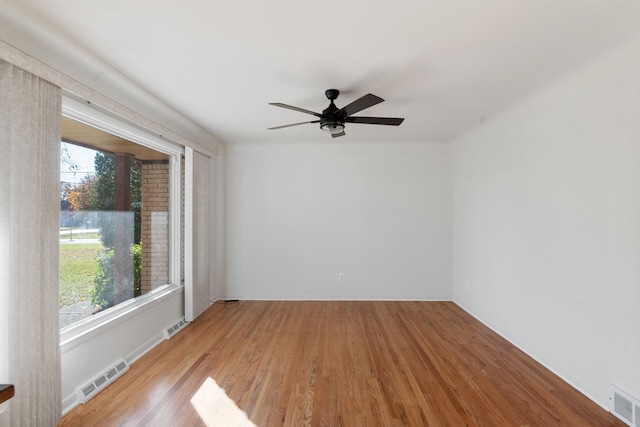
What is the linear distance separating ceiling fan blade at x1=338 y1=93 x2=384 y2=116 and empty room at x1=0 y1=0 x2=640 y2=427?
0.02 m

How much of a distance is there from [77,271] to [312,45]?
252cm

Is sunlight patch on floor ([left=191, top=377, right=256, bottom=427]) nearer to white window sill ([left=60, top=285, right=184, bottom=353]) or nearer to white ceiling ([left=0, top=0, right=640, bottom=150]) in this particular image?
white window sill ([left=60, top=285, right=184, bottom=353])

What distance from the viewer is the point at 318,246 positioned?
502cm

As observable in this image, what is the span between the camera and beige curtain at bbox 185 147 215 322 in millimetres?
3959

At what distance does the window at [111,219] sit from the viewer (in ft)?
7.85

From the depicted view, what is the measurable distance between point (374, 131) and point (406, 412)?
331cm

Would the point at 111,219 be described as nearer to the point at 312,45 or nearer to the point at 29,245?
the point at 29,245

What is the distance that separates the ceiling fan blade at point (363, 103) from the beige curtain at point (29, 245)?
2.05 meters

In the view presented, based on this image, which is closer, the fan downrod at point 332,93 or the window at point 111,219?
the window at point 111,219

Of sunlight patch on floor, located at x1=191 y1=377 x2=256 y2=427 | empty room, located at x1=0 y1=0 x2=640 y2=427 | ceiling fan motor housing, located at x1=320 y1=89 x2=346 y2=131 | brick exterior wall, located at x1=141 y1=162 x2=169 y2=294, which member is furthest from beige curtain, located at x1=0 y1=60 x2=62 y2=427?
ceiling fan motor housing, located at x1=320 y1=89 x2=346 y2=131

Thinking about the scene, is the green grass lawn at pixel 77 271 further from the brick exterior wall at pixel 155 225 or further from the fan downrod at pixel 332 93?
the fan downrod at pixel 332 93

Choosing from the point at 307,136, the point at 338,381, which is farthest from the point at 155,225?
the point at 338,381

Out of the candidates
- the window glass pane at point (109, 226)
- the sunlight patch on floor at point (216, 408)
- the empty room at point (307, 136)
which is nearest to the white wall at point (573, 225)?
the empty room at point (307, 136)

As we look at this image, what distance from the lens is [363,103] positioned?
2344 millimetres
